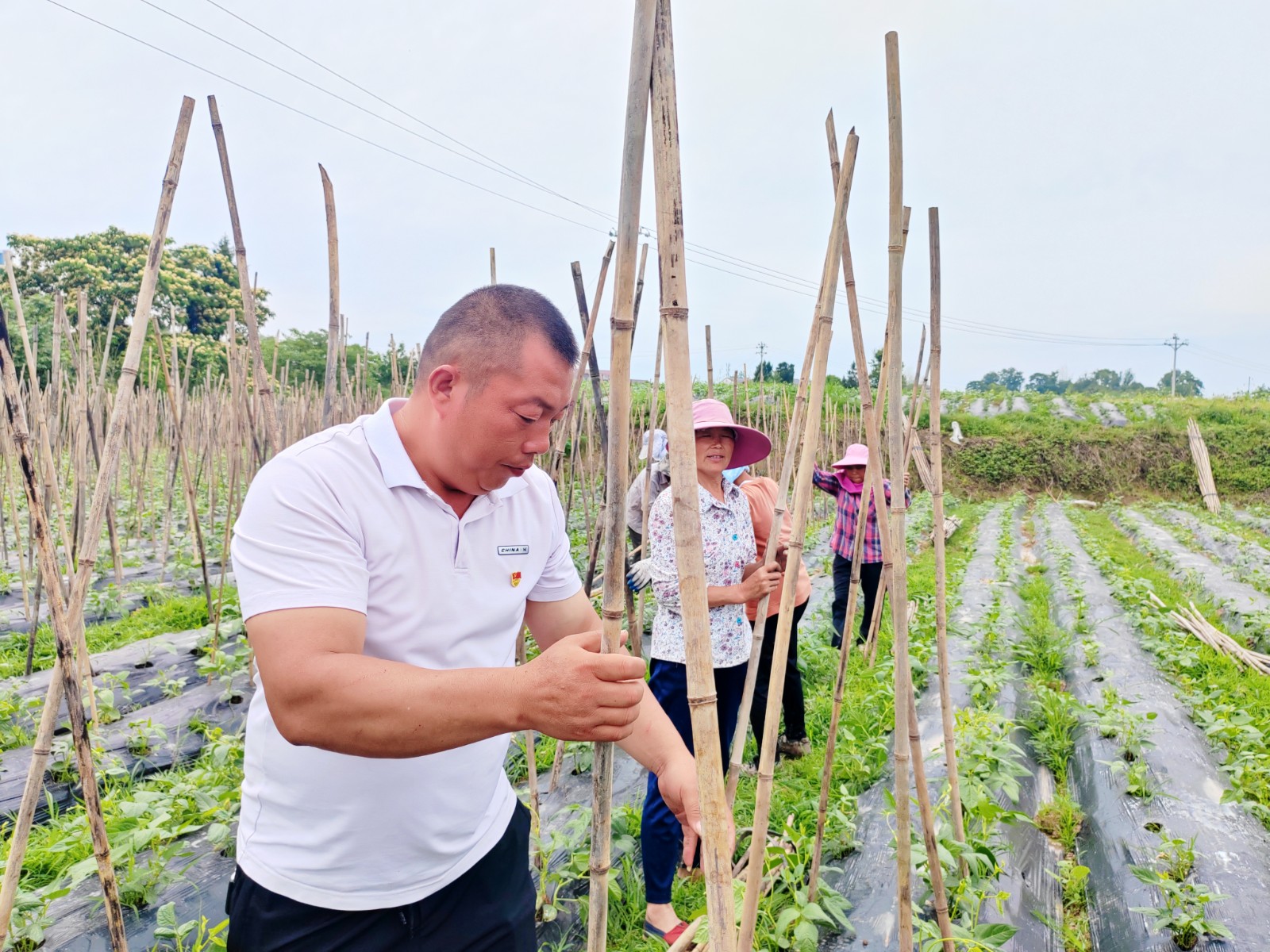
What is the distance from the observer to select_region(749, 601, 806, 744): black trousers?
10.1ft

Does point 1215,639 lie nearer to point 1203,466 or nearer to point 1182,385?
point 1203,466

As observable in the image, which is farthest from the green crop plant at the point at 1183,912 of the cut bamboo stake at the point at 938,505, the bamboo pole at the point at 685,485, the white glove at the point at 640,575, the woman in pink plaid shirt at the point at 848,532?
Answer: the woman in pink plaid shirt at the point at 848,532

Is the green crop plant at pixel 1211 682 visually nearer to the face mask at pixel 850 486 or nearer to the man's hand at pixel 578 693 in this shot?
the face mask at pixel 850 486

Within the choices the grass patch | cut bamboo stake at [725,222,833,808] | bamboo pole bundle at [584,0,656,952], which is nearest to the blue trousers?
cut bamboo stake at [725,222,833,808]

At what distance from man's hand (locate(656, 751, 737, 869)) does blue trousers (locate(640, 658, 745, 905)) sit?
0.79m

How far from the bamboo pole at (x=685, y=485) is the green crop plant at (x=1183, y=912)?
204cm

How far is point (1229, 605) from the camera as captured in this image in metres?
6.25

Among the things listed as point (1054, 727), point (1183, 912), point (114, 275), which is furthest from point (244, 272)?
point (114, 275)

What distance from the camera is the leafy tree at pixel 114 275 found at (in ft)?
73.5

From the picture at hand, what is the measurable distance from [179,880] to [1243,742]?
14.1 ft

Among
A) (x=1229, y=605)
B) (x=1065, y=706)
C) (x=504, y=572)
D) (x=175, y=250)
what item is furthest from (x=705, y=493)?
(x=175, y=250)

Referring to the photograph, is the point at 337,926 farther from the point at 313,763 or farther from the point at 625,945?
the point at 625,945

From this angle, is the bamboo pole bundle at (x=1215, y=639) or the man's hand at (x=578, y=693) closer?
the man's hand at (x=578, y=693)

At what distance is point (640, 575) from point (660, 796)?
745 mm
